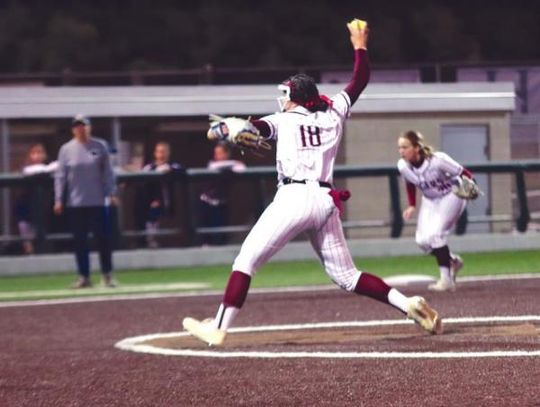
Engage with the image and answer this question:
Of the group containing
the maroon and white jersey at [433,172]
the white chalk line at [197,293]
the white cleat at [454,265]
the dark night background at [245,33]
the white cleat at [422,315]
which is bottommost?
the white chalk line at [197,293]

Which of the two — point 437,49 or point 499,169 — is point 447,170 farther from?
point 437,49

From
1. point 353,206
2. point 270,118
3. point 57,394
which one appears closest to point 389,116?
point 353,206

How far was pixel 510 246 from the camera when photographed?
2277cm

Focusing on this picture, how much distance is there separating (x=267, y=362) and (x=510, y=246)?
13.6m

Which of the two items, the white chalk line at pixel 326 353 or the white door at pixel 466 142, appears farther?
the white door at pixel 466 142

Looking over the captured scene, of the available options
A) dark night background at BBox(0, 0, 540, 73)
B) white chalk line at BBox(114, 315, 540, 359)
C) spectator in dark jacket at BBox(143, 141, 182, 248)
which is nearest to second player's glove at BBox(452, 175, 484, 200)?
white chalk line at BBox(114, 315, 540, 359)

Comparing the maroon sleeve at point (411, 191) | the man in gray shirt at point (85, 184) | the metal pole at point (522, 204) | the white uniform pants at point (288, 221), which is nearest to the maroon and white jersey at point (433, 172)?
the maroon sleeve at point (411, 191)

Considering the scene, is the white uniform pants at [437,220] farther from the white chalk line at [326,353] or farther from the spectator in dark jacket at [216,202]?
the spectator in dark jacket at [216,202]

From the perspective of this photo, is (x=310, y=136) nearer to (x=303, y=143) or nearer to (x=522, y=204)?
(x=303, y=143)

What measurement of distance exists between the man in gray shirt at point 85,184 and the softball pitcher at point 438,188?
4.11 metres

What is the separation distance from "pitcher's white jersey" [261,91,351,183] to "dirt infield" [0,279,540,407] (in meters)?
1.28

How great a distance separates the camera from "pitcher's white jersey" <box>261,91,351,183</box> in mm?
9977

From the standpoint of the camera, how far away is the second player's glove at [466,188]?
15266mm

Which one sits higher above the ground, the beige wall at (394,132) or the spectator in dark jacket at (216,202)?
the beige wall at (394,132)
